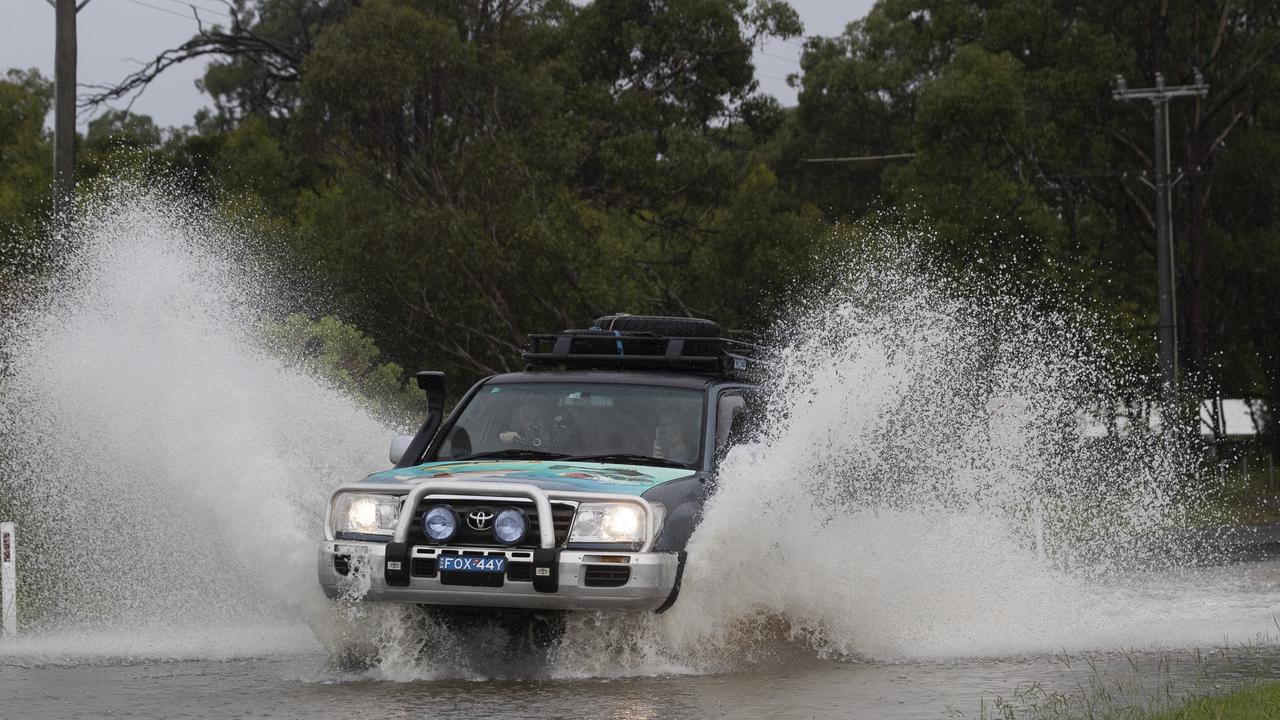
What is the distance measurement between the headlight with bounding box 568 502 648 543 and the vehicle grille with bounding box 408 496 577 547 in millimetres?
57

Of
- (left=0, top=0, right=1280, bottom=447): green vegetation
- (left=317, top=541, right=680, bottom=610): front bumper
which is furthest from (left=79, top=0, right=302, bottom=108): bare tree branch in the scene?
(left=317, top=541, right=680, bottom=610): front bumper

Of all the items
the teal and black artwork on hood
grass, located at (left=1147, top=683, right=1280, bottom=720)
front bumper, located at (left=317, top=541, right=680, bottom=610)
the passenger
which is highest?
the passenger

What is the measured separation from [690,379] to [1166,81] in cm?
3259

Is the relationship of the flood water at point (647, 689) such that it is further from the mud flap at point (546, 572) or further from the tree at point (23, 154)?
the tree at point (23, 154)

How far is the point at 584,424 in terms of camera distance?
11.0 m

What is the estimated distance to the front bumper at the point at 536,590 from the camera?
30.6ft

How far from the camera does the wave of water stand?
33.4ft

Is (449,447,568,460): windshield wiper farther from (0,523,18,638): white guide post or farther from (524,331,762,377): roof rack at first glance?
(0,523,18,638): white guide post

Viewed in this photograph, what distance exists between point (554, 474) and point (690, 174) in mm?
34512

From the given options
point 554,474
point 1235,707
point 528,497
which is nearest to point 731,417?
point 554,474

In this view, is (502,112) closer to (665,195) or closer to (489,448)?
(665,195)

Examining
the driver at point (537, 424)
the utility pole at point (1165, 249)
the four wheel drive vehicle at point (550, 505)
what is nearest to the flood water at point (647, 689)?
the four wheel drive vehicle at point (550, 505)

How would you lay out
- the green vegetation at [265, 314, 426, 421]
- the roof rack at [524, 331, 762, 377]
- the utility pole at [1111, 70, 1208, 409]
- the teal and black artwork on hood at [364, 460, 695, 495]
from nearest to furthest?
the teal and black artwork on hood at [364, 460, 695, 495] < the roof rack at [524, 331, 762, 377] < the green vegetation at [265, 314, 426, 421] < the utility pole at [1111, 70, 1208, 409]

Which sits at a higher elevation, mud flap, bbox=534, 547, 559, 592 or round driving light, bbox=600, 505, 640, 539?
round driving light, bbox=600, 505, 640, 539
